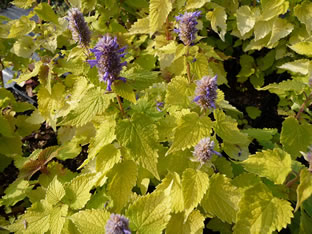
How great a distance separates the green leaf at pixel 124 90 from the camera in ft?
3.64

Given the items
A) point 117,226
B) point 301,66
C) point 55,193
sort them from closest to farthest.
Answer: point 117,226 < point 55,193 < point 301,66

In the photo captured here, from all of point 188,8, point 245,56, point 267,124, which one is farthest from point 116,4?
point 267,124

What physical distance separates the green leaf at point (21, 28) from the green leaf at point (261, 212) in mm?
1885

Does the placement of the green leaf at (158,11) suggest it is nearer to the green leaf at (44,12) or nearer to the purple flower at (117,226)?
the green leaf at (44,12)

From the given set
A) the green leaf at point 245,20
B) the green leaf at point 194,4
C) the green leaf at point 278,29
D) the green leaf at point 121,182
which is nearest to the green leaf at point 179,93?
the green leaf at point 121,182

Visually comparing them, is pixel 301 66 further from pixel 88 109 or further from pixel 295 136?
pixel 88 109

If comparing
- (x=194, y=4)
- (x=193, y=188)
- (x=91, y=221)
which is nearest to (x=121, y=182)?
(x=91, y=221)

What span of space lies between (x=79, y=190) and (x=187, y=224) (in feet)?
1.92

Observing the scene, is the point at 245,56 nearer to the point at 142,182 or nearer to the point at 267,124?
the point at 267,124

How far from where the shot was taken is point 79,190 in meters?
1.44

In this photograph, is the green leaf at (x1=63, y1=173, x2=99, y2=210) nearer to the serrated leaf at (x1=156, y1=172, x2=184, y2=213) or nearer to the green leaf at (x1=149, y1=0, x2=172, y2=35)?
the serrated leaf at (x1=156, y1=172, x2=184, y2=213)

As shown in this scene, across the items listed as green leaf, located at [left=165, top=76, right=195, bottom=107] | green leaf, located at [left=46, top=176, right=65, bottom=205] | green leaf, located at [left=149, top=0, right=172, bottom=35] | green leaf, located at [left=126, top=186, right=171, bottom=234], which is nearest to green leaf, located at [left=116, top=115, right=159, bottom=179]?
green leaf, located at [left=126, top=186, right=171, bottom=234]

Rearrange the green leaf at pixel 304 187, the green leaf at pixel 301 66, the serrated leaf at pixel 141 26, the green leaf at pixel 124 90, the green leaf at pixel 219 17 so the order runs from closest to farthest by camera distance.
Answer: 1. the green leaf at pixel 304 187
2. the green leaf at pixel 124 90
3. the green leaf at pixel 301 66
4. the serrated leaf at pixel 141 26
5. the green leaf at pixel 219 17

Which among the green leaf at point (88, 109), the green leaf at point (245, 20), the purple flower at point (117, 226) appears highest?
the green leaf at point (88, 109)
